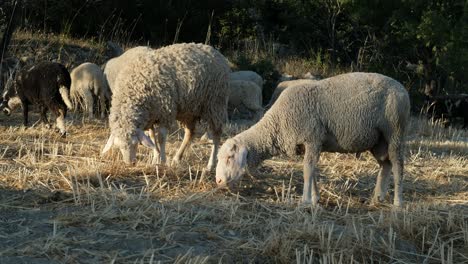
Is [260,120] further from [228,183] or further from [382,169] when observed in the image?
[382,169]

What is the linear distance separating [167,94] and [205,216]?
2.65 metres

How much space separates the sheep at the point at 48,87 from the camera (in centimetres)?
1138

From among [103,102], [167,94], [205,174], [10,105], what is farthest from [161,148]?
[103,102]

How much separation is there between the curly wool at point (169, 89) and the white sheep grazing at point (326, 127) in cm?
139

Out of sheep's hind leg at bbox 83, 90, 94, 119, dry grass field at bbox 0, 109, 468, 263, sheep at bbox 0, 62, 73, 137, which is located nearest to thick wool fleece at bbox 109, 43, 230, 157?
dry grass field at bbox 0, 109, 468, 263

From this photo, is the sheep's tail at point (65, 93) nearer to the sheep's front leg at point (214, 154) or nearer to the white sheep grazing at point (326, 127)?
the sheep's front leg at point (214, 154)

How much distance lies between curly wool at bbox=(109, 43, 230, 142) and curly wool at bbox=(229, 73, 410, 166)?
1456 millimetres

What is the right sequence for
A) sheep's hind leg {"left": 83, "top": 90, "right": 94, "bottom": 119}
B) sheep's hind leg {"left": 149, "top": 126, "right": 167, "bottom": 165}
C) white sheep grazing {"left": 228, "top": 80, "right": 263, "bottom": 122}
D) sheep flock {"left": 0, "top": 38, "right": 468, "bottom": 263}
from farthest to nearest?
white sheep grazing {"left": 228, "top": 80, "right": 263, "bottom": 122} → sheep's hind leg {"left": 83, "top": 90, "right": 94, "bottom": 119} → sheep's hind leg {"left": 149, "top": 126, "right": 167, "bottom": 165} → sheep flock {"left": 0, "top": 38, "right": 468, "bottom": 263}

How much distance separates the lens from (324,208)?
659cm

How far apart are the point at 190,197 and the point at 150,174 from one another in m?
1.17

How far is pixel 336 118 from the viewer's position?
6887mm

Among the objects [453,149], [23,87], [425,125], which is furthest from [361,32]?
[23,87]

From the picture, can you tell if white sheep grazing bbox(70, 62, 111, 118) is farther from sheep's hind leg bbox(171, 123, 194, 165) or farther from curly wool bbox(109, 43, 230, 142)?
curly wool bbox(109, 43, 230, 142)

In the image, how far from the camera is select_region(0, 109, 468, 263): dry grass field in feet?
16.2
